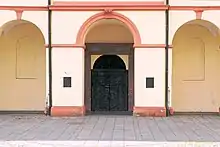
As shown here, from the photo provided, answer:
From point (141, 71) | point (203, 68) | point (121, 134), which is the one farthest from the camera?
point (203, 68)

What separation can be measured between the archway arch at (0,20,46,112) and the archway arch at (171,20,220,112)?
6.27 meters

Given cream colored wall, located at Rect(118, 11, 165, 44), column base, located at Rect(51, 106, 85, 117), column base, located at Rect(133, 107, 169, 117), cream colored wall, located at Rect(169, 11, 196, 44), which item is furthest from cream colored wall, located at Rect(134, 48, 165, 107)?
A: column base, located at Rect(51, 106, 85, 117)

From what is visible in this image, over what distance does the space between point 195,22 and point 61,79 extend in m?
6.46

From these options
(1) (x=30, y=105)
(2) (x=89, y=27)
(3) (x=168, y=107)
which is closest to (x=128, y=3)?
(2) (x=89, y=27)

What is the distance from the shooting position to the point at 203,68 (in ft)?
73.8

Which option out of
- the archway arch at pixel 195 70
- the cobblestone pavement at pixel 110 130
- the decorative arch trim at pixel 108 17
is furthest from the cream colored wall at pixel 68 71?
the archway arch at pixel 195 70

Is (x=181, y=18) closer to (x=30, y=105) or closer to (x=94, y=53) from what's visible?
(x=94, y=53)

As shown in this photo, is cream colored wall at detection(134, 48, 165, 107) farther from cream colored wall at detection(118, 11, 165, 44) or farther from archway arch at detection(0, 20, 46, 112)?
archway arch at detection(0, 20, 46, 112)

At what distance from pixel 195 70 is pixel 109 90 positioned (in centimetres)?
418

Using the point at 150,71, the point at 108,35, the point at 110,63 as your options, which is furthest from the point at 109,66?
the point at 150,71

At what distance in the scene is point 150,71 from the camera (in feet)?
66.5

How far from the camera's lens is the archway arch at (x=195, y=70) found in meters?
22.4

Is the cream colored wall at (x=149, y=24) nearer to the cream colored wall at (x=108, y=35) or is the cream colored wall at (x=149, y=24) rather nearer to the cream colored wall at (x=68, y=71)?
the cream colored wall at (x=108, y=35)

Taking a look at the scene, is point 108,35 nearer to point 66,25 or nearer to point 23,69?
point 66,25
